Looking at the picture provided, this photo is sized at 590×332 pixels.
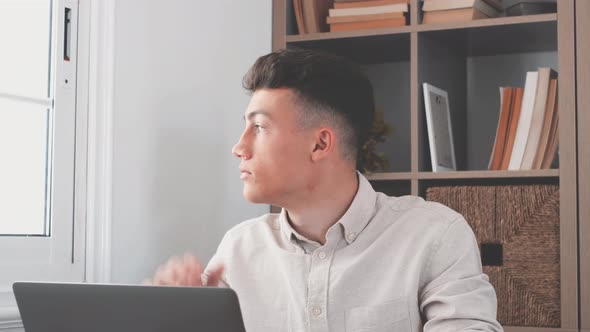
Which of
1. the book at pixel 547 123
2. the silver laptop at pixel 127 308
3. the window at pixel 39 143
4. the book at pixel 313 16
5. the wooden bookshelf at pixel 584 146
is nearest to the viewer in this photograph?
the silver laptop at pixel 127 308

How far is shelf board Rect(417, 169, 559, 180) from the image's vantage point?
2.45 m

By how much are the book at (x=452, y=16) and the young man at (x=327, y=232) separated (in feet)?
3.02

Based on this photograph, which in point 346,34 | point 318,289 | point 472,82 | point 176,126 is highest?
point 346,34

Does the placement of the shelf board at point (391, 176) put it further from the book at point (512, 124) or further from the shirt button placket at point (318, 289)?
the shirt button placket at point (318, 289)

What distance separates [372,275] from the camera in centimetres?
163

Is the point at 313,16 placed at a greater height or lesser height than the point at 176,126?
greater

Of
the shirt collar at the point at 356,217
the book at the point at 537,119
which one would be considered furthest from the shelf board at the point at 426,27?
the shirt collar at the point at 356,217

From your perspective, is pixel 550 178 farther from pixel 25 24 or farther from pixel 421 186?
pixel 25 24

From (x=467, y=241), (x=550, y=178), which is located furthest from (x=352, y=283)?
(x=550, y=178)

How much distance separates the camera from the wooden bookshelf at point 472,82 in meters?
2.41

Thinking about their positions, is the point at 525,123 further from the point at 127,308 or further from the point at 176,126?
the point at 127,308

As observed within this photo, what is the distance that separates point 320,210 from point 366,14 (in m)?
1.14

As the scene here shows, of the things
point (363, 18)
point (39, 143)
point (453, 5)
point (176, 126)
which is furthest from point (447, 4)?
point (39, 143)

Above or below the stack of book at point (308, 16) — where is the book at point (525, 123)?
below
